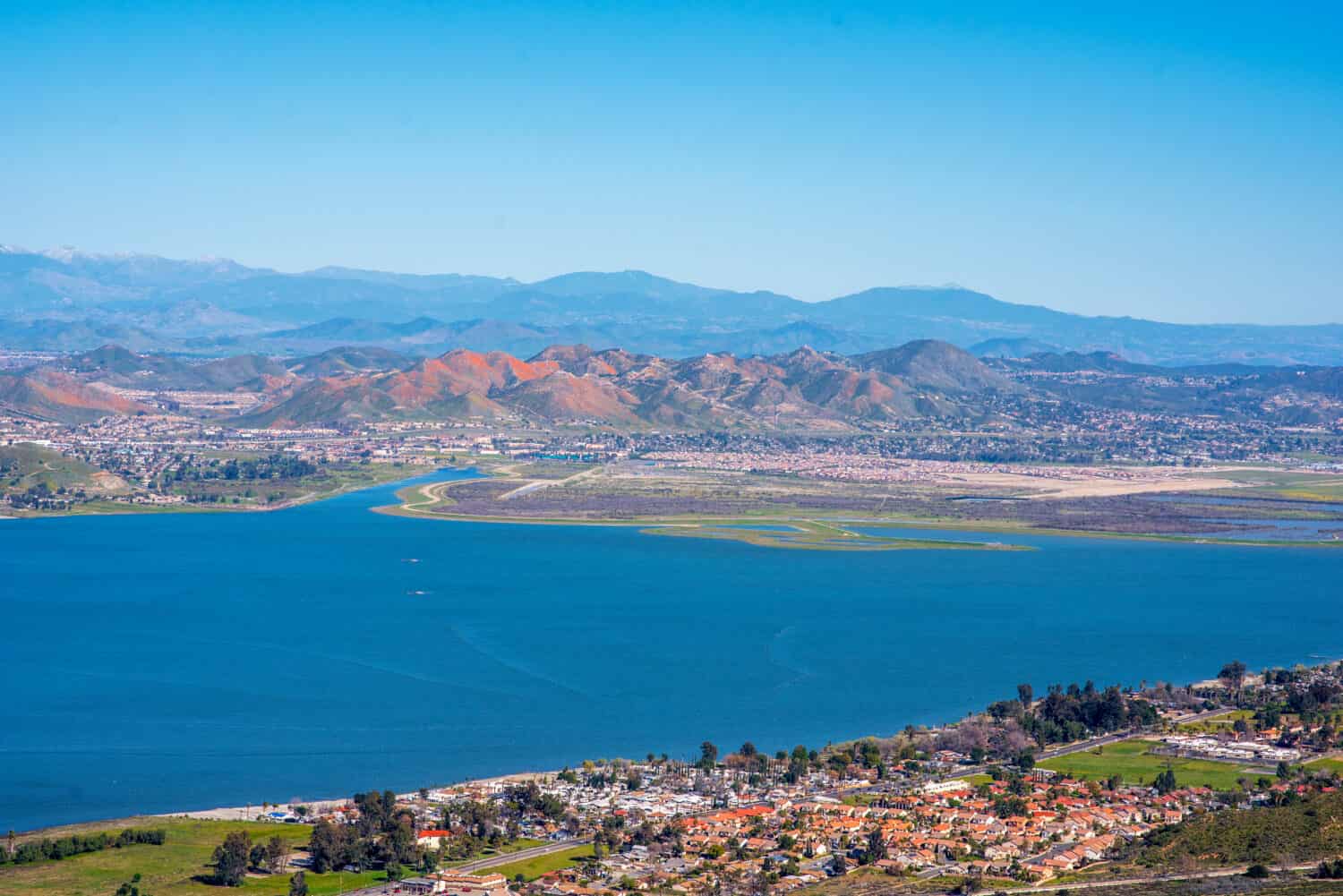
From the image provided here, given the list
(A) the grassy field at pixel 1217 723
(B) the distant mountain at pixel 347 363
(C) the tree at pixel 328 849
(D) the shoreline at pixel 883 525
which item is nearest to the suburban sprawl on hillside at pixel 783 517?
(C) the tree at pixel 328 849

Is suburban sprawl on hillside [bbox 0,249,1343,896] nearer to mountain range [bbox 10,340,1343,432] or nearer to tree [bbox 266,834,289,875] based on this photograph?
tree [bbox 266,834,289,875]

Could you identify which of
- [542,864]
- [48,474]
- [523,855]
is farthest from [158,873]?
[48,474]

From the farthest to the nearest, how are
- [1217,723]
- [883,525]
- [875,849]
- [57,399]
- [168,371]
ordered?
[168,371] < [57,399] < [883,525] < [1217,723] < [875,849]

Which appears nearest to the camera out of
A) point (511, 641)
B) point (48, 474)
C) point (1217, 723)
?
point (1217, 723)

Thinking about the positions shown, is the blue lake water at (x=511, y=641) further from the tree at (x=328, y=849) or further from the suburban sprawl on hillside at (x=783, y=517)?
the tree at (x=328, y=849)

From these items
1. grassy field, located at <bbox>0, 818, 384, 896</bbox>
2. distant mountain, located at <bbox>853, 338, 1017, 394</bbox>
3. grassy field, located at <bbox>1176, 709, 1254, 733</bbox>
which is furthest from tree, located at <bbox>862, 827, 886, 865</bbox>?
distant mountain, located at <bbox>853, 338, 1017, 394</bbox>

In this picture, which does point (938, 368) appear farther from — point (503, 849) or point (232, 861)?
point (232, 861)
